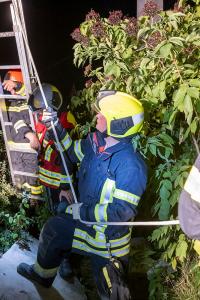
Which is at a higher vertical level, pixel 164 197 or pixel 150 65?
pixel 150 65

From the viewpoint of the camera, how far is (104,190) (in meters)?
2.77

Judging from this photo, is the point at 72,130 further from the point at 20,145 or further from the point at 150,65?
the point at 150,65

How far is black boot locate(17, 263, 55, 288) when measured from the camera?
3.37 meters

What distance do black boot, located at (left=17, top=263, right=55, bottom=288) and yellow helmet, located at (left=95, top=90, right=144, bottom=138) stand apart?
1699 millimetres

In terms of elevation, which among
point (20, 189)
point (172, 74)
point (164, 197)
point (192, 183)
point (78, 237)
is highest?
point (172, 74)

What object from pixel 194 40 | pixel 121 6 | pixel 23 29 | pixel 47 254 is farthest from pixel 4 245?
pixel 121 6

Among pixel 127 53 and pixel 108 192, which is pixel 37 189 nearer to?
pixel 108 192

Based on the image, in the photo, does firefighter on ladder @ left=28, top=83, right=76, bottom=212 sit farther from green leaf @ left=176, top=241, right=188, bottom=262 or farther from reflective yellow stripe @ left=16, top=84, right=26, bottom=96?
green leaf @ left=176, top=241, right=188, bottom=262

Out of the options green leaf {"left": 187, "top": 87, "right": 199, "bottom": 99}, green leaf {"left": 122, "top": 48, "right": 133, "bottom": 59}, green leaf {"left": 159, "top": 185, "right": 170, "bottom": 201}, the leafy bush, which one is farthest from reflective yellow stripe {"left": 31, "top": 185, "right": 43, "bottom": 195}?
green leaf {"left": 187, "top": 87, "right": 199, "bottom": 99}

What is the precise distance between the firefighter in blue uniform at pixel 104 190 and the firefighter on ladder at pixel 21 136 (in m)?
0.84

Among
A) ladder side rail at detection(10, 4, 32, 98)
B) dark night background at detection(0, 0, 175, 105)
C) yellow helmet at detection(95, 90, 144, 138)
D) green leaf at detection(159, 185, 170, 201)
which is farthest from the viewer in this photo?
dark night background at detection(0, 0, 175, 105)

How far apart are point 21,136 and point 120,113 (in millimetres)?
1666

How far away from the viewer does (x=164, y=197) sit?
3.07 meters

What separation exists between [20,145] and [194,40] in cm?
246
